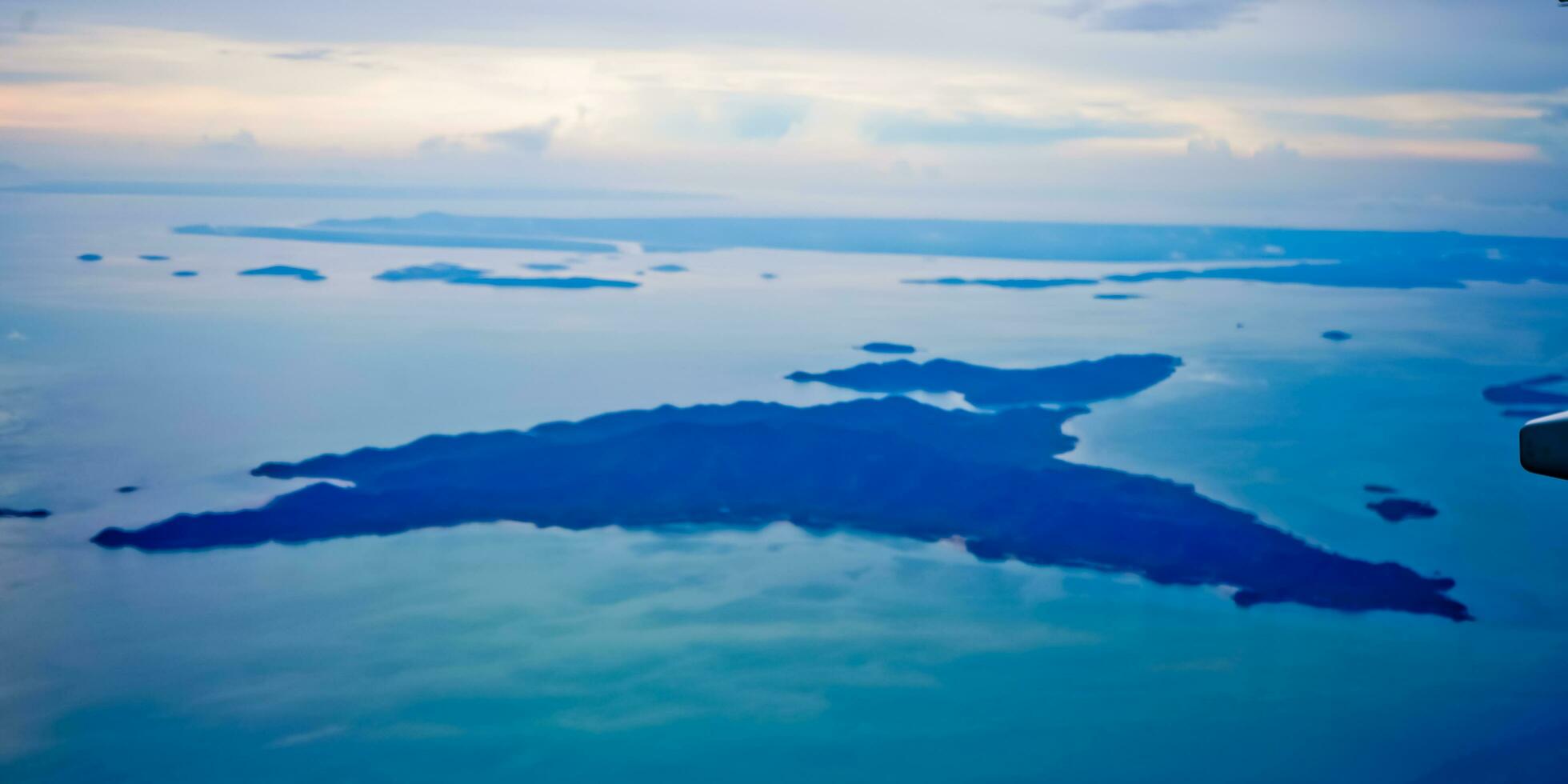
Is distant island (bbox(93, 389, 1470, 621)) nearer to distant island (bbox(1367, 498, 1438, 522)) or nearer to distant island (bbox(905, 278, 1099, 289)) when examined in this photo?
distant island (bbox(1367, 498, 1438, 522))

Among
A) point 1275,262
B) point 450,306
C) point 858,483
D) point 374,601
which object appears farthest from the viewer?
point 1275,262

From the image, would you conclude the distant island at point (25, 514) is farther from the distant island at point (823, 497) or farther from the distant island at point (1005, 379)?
the distant island at point (1005, 379)

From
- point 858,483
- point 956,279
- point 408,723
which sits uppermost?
point 956,279

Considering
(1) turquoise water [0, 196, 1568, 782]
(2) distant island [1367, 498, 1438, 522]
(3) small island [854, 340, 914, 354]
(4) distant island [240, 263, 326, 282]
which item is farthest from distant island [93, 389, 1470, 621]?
(4) distant island [240, 263, 326, 282]

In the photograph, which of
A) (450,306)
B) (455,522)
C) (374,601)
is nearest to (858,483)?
(455,522)

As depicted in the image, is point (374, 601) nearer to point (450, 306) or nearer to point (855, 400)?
point (855, 400)

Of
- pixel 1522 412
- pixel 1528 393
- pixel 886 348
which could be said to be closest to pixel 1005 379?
pixel 886 348
